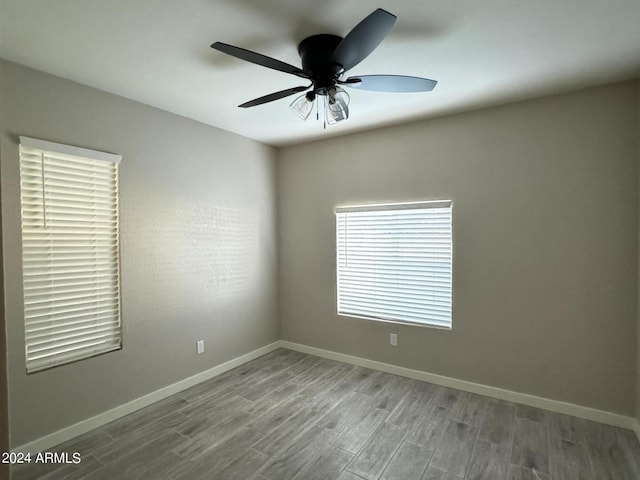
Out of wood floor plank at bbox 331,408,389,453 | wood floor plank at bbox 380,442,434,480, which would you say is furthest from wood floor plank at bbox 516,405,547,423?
wood floor plank at bbox 331,408,389,453

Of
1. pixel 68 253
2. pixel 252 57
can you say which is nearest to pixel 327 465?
pixel 68 253

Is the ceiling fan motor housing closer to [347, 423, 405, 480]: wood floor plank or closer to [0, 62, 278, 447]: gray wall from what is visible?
[0, 62, 278, 447]: gray wall

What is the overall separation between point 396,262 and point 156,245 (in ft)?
7.72

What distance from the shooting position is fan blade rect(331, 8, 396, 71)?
1499mm

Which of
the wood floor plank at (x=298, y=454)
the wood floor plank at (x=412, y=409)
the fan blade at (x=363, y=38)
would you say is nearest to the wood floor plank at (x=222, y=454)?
the wood floor plank at (x=298, y=454)

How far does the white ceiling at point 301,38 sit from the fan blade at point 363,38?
0.24 meters

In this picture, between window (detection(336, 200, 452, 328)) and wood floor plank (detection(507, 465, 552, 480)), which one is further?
window (detection(336, 200, 452, 328))

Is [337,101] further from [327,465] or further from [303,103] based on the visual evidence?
[327,465]

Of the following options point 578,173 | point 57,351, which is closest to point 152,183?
point 57,351

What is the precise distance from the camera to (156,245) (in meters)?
3.10

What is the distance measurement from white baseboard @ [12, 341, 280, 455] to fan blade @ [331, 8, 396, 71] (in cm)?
306

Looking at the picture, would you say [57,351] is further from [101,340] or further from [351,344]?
[351,344]

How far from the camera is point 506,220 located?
3025 millimetres

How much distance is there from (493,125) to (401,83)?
57.9 inches
